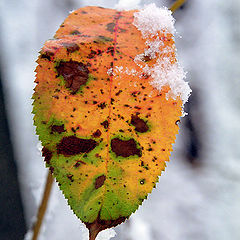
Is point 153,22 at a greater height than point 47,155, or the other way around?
point 153,22

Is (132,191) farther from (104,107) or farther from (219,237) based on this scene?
(219,237)

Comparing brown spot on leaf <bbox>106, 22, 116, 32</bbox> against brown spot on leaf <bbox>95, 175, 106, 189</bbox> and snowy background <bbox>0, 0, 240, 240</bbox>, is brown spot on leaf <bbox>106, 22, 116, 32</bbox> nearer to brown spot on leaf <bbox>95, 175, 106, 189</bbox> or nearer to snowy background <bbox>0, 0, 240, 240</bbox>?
brown spot on leaf <bbox>95, 175, 106, 189</bbox>

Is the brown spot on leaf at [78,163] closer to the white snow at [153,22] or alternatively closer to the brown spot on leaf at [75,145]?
the brown spot on leaf at [75,145]

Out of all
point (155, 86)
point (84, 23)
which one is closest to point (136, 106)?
point (155, 86)

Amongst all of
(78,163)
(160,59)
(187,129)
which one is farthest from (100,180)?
(187,129)

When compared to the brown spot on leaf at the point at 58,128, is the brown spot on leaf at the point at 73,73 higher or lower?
higher

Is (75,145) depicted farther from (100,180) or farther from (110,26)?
(110,26)

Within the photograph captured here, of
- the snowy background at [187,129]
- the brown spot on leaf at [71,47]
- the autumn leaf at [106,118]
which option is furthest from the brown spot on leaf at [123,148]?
the snowy background at [187,129]
